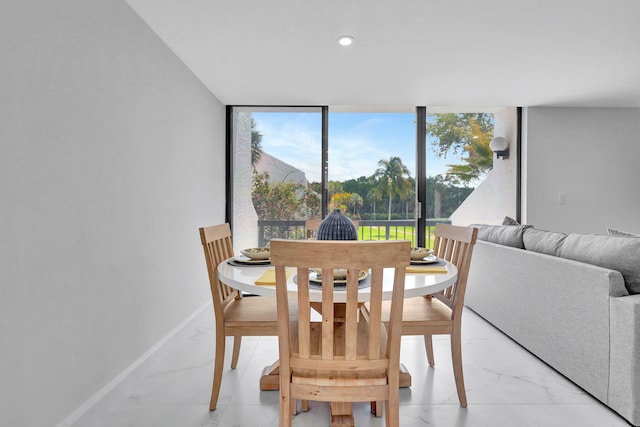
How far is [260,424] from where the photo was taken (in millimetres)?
1577

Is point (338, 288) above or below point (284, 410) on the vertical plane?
above

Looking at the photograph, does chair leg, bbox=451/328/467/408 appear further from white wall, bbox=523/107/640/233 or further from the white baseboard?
white wall, bbox=523/107/640/233

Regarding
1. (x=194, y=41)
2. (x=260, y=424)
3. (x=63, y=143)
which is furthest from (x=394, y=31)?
(x=260, y=424)

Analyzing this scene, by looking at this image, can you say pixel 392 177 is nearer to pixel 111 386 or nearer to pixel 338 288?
pixel 338 288

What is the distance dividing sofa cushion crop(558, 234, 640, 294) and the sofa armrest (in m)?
0.12

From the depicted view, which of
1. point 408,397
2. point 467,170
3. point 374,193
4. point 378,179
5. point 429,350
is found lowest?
point 408,397

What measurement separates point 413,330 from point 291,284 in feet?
2.45

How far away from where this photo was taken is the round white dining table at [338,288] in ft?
3.97

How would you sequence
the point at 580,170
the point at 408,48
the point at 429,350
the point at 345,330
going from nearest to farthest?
1. the point at 345,330
2. the point at 429,350
3. the point at 408,48
4. the point at 580,170

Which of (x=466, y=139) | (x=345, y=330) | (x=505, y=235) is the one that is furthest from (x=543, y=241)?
(x=466, y=139)

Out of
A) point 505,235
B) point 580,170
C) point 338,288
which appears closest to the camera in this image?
point 338,288

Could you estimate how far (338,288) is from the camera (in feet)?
4.11

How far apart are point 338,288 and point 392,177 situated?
10.6ft

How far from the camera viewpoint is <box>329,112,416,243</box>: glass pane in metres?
4.20
